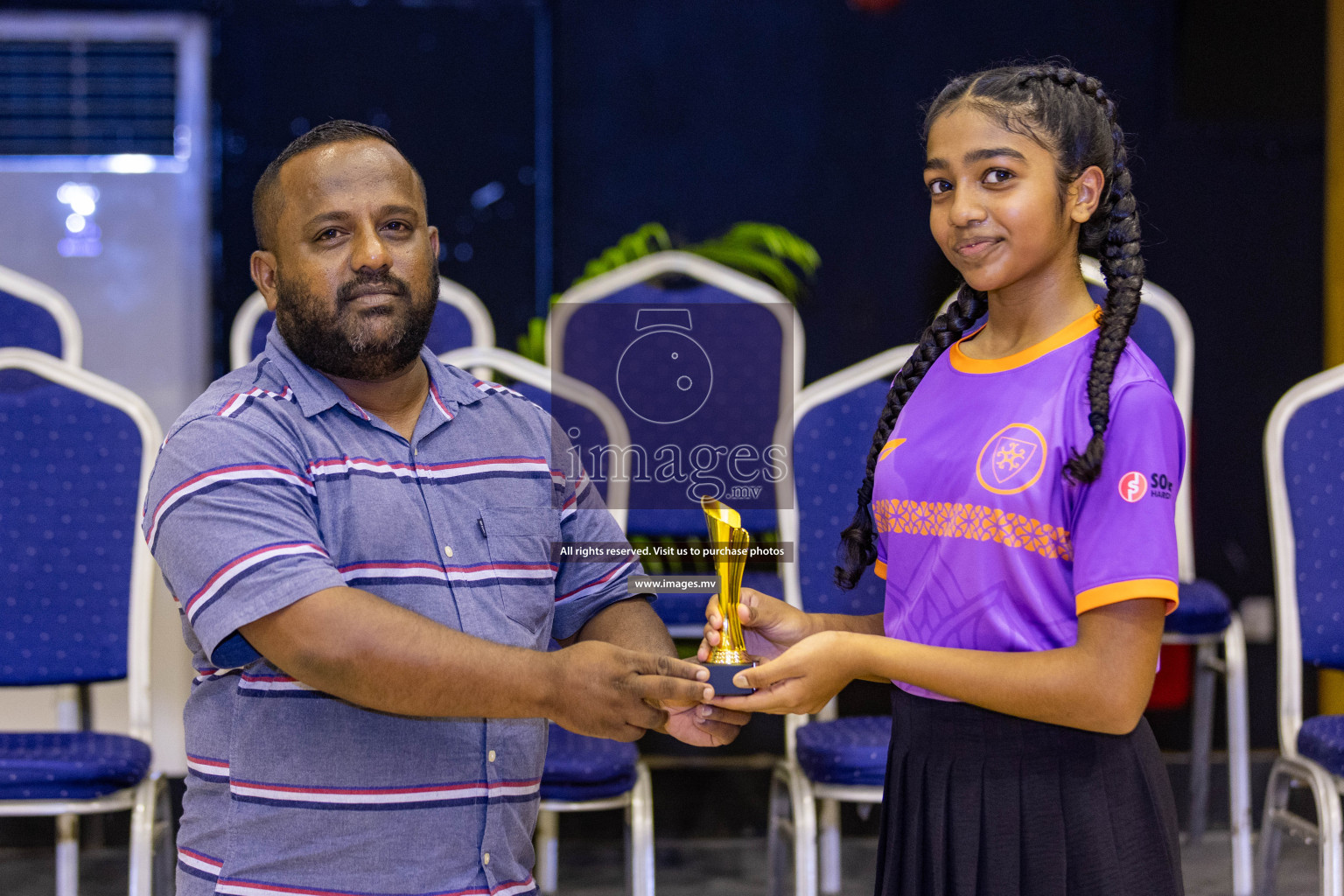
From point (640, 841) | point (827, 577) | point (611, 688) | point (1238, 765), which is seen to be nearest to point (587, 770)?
point (640, 841)

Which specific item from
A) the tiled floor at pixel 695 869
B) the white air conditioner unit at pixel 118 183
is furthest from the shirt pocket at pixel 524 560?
the white air conditioner unit at pixel 118 183

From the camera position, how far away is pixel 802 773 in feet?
6.15

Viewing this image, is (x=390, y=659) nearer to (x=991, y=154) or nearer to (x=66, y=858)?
(x=991, y=154)

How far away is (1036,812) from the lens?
1006 millimetres

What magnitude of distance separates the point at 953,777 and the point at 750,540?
27 centimetres

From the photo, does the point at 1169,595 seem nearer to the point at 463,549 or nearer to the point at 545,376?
the point at 463,549

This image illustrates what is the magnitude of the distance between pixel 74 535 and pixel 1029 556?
162 cm

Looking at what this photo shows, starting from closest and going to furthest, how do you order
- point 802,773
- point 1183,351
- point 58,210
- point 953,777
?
point 953,777, point 802,773, point 1183,351, point 58,210

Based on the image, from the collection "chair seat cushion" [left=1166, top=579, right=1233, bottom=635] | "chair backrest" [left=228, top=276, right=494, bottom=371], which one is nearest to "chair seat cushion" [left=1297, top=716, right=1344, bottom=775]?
"chair seat cushion" [left=1166, top=579, right=1233, bottom=635]

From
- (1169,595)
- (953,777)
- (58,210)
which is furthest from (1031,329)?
(58,210)

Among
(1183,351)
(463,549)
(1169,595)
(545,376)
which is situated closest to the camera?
(1169,595)

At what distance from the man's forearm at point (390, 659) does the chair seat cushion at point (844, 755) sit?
2.97ft

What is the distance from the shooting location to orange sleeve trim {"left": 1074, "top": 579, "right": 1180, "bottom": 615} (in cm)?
92

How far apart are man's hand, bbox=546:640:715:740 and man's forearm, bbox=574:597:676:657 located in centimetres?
18
